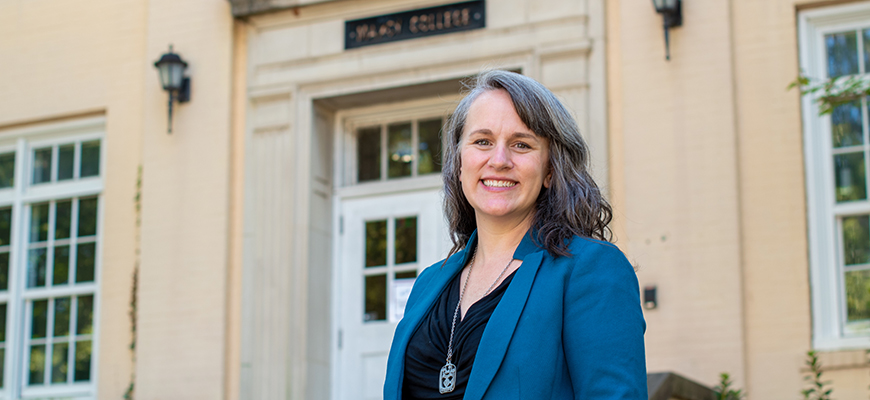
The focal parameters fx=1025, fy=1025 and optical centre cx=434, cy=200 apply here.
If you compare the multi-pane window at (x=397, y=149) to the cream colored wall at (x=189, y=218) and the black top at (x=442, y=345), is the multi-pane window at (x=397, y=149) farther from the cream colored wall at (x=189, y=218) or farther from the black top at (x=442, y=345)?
the black top at (x=442, y=345)

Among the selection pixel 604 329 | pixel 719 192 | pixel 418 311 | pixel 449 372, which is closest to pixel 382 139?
pixel 719 192

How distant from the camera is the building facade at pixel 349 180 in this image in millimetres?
6594

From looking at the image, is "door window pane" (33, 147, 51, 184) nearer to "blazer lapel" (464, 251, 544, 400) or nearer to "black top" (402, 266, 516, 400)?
"black top" (402, 266, 516, 400)

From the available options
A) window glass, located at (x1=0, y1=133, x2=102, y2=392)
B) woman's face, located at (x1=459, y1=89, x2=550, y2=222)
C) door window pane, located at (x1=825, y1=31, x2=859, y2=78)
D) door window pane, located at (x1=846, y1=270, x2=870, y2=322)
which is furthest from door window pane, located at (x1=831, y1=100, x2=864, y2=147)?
window glass, located at (x1=0, y1=133, x2=102, y2=392)

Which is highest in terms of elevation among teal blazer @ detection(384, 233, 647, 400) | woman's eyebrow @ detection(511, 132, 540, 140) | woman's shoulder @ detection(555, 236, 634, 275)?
woman's eyebrow @ detection(511, 132, 540, 140)

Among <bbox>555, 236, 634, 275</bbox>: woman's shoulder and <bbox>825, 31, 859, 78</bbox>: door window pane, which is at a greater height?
<bbox>825, 31, 859, 78</bbox>: door window pane

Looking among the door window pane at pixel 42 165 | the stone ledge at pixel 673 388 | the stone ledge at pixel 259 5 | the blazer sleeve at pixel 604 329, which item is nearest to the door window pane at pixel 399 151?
the stone ledge at pixel 259 5

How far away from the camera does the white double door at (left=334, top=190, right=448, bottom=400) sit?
7906 millimetres

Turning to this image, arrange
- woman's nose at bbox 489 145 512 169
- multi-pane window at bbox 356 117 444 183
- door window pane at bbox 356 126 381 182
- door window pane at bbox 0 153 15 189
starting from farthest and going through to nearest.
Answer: door window pane at bbox 0 153 15 189, door window pane at bbox 356 126 381 182, multi-pane window at bbox 356 117 444 183, woman's nose at bbox 489 145 512 169

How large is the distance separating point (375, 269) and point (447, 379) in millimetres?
5896

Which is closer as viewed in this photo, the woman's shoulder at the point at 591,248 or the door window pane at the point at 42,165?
the woman's shoulder at the point at 591,248

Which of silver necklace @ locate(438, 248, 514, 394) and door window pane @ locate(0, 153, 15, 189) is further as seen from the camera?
door window pane @ locate(0, 153, 15, 189)

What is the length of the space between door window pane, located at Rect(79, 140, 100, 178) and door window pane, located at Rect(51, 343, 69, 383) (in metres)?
1.50

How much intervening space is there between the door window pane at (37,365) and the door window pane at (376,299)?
9.92ft
